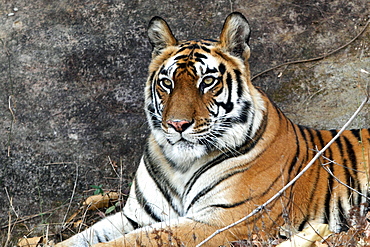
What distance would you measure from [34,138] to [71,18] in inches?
58.3

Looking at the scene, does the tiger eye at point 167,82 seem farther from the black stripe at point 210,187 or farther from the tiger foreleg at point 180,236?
the tiger foreleg at point 180,236

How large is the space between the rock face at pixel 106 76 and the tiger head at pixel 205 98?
1.27 metres

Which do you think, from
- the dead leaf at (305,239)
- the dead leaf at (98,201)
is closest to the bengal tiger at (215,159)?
the dead leaf at (305,239)

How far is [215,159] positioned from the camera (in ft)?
11.2

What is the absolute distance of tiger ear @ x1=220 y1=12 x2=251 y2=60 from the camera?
3.36m

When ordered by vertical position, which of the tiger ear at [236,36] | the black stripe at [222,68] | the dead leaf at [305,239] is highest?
the tiger ear at [236,36]

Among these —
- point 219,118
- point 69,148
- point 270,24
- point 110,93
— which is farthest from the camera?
point 270,24

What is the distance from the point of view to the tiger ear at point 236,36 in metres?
3.36

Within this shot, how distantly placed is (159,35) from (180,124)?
0.72 m

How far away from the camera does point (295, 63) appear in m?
5.24

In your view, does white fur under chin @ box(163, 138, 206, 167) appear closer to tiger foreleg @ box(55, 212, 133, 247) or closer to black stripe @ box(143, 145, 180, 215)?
black stripe @ box(143, 145, 180, 215)

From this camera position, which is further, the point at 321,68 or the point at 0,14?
the point at 0,14

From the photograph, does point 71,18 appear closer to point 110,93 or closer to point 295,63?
point 110,93

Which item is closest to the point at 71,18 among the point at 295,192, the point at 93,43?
the point at 93,43
